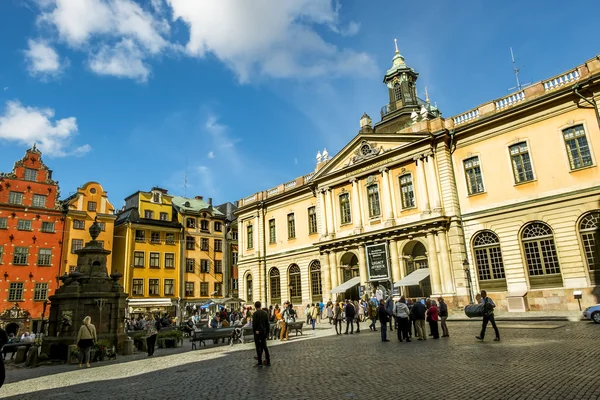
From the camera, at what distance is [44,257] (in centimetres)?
4053

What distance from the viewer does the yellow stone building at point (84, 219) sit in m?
42.0

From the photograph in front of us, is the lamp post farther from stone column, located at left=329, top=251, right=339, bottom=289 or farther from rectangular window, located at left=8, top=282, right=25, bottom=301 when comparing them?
rectangular window, located at left=8, top=282, right=25, bottom=301

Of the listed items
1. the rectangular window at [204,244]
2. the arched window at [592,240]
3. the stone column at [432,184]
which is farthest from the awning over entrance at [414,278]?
the rectangular window at [204,244]

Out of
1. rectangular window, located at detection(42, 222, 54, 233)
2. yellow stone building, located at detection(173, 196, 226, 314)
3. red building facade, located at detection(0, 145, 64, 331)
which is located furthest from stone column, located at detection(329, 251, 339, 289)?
rectangular window, located at detection(42, 222, 54, 233)

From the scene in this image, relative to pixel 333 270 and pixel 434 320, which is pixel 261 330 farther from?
pixel 333 270

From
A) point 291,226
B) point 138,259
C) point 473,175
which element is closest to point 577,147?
point 473,175

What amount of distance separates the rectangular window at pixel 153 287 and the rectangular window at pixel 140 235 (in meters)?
4.85

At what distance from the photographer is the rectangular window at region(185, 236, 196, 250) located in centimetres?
5044

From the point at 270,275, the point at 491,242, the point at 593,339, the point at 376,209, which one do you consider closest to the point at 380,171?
the point at 376,209

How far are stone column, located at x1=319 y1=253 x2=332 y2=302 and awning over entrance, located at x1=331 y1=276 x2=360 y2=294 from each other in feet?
4.74

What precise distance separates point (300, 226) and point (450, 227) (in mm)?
15399

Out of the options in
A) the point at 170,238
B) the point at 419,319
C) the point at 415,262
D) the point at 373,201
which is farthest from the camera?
the point at 170,238

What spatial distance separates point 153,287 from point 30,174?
17590mm

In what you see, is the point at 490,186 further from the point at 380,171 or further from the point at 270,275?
the point at 270,275
